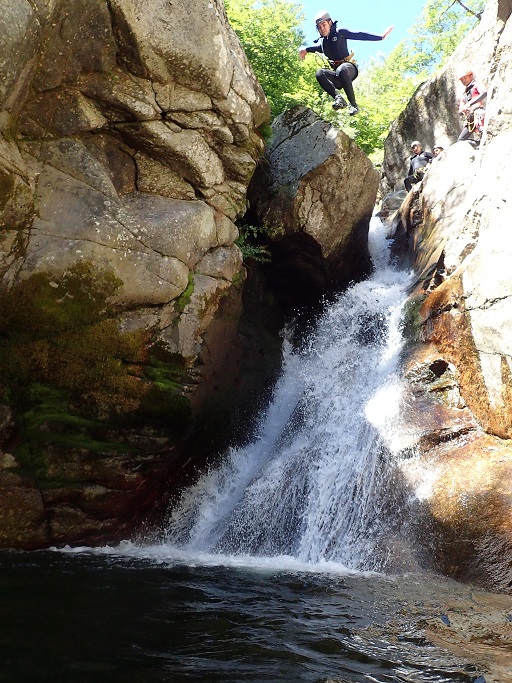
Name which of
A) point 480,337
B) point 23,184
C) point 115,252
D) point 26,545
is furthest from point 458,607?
point 23,184

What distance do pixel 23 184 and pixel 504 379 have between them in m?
7.05

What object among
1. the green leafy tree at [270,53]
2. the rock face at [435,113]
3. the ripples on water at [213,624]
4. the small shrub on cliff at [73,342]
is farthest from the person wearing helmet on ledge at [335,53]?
the ripples on water at [213,624]

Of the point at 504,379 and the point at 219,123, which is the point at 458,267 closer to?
the point at 504,379

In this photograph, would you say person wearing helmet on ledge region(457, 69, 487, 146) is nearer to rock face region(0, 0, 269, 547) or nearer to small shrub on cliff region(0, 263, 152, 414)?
rock face region(0, 0, 269, 547)

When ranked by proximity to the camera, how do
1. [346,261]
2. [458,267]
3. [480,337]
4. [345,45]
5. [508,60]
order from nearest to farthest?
[480,337], [508,60], [458,267], [345,45], [346,261]

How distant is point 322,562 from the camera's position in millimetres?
7227

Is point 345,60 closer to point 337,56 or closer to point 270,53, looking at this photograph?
point 337,56

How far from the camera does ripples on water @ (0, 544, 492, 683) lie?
12.2ft

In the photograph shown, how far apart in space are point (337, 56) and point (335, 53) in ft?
0.27

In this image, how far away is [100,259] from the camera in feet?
24.6

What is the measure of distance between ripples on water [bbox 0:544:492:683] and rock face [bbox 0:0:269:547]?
1327mm

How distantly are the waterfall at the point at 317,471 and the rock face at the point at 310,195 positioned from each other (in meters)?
2.00

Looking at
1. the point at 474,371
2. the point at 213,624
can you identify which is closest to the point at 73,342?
the point at 213,624

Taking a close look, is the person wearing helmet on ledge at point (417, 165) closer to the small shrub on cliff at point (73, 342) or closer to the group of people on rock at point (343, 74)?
the group of people on rock at point (343, 74)
